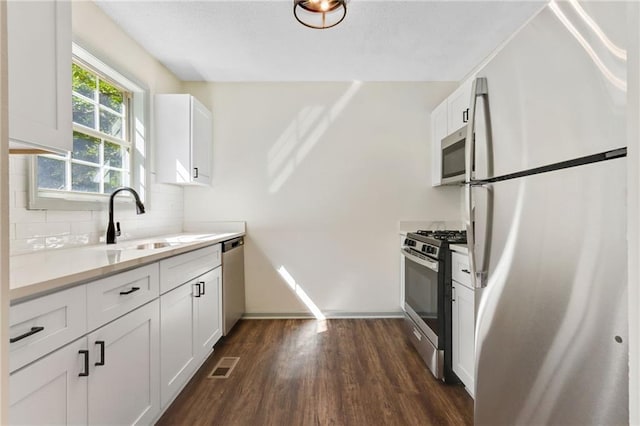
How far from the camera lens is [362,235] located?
347 centimetres

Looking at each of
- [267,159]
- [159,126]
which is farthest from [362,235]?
[159,126]

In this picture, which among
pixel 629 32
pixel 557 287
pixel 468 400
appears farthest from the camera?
pixel 468 400

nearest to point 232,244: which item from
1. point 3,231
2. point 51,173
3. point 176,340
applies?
point 176,340

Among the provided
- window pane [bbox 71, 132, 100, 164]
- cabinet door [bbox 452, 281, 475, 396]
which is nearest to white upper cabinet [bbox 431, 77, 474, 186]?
cabinet door [bbox 452, 281, 475, 396]

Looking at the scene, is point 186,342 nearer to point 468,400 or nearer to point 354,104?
point 468,400

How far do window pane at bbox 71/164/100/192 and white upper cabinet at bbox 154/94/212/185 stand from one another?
0.72m

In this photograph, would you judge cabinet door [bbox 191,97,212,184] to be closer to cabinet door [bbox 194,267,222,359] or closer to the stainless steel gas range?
cabinet door [bbox 194,267,222,359]

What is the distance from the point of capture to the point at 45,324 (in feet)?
3.21

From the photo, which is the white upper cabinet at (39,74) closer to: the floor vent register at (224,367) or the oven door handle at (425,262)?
the floor vent register at (224,367)

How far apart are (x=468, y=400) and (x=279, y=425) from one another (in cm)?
115

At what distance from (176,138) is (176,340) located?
1.86 meters

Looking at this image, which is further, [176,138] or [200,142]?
[200,142]

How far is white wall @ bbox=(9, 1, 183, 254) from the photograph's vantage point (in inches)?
63.1

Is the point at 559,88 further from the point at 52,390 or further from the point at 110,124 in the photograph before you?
the point at 110,124
